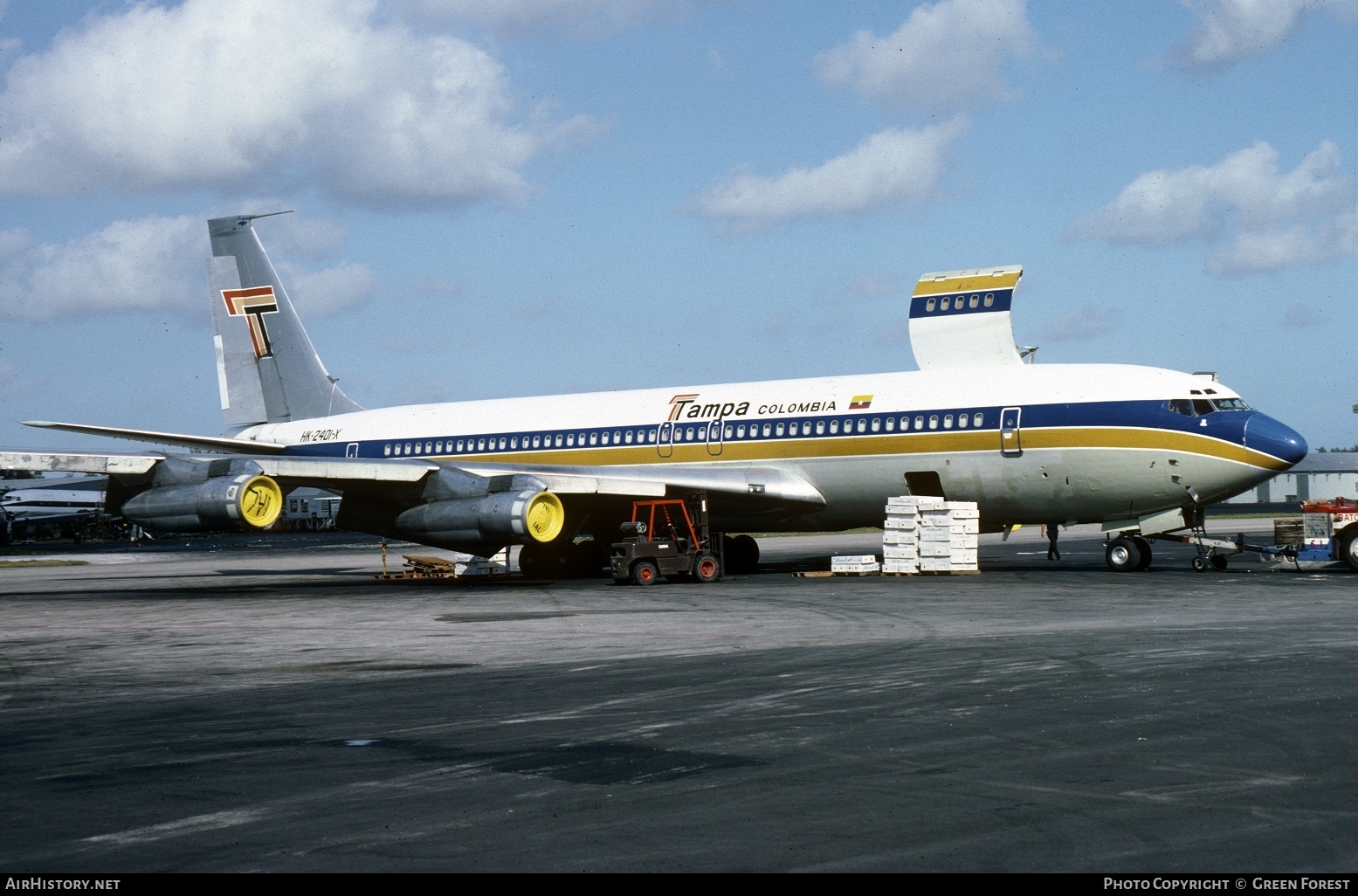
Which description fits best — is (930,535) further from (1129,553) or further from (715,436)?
(715,436)

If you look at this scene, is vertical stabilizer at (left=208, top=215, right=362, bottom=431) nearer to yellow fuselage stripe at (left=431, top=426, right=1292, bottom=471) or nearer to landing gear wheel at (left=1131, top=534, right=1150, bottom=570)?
yellow fuselage stripe at (left=431, top=426, right=1292, bottom=471)

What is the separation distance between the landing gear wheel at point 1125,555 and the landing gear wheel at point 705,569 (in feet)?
28.0

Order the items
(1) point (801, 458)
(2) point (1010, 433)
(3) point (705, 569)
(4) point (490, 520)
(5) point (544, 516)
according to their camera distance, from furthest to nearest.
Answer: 1. (1) point (801, 458)
2. (3) point (705, 569)
3. (5) point (544, 516)
4. (4) point (490, 520)
5. (2) point (1010, 433)

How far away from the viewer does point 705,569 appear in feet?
98.4

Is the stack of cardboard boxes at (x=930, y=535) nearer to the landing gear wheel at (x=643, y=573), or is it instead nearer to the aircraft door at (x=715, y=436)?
the aircraft door at (x=715, y=436)

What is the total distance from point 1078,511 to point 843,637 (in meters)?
13.7

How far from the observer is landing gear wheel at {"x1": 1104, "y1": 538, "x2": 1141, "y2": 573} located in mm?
29219

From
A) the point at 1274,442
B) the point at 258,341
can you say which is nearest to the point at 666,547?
the point at 1274,442

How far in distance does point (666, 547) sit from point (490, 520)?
3.83 metres

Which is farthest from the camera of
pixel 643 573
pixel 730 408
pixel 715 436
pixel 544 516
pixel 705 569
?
pixel 730 408

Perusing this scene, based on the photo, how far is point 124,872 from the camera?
6.32 m

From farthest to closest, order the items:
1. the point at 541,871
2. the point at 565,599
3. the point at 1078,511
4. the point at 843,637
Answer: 1. the point at 1078,511
2. the point at 565,599
3. the point at 843,637
4. the point at 541,871

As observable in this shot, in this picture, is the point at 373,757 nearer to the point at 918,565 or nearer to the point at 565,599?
the point at 565,599

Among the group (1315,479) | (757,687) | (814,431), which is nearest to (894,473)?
(814,431)
